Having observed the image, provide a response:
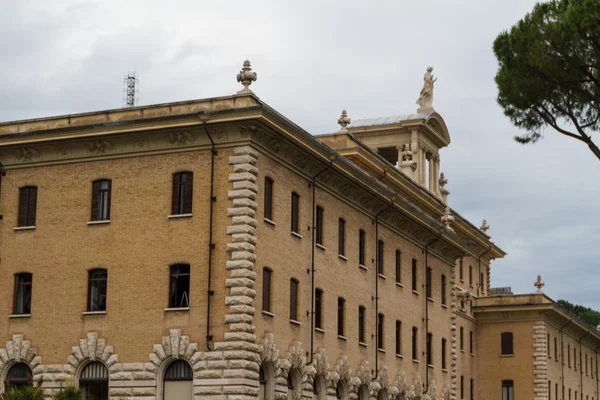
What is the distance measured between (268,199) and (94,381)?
29.7 feet

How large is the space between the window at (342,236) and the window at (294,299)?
5081 millimetres

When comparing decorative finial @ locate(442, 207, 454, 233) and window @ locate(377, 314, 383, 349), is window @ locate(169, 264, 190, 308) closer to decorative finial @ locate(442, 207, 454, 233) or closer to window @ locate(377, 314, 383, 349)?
window @ locate(377, 314, 383, 349)

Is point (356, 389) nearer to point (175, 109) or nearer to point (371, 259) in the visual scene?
point (371, 259)

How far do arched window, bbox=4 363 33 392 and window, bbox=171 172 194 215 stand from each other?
818cm

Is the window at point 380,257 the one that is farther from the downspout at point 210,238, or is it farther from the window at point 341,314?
the downspout at point 210,238

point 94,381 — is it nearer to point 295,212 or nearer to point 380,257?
point 295,212

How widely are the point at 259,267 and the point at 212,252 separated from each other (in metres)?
1.81

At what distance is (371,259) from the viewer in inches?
2055

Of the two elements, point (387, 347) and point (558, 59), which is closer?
point (558, 59)

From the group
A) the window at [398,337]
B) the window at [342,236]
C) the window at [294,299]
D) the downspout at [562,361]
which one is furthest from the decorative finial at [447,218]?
the window at [294,299]

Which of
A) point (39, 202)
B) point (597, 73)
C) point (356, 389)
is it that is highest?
point (597, 73)

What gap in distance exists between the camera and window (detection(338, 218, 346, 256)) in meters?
48.9

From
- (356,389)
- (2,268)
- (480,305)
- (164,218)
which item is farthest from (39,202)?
(480,305)

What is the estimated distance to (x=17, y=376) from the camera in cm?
4262
